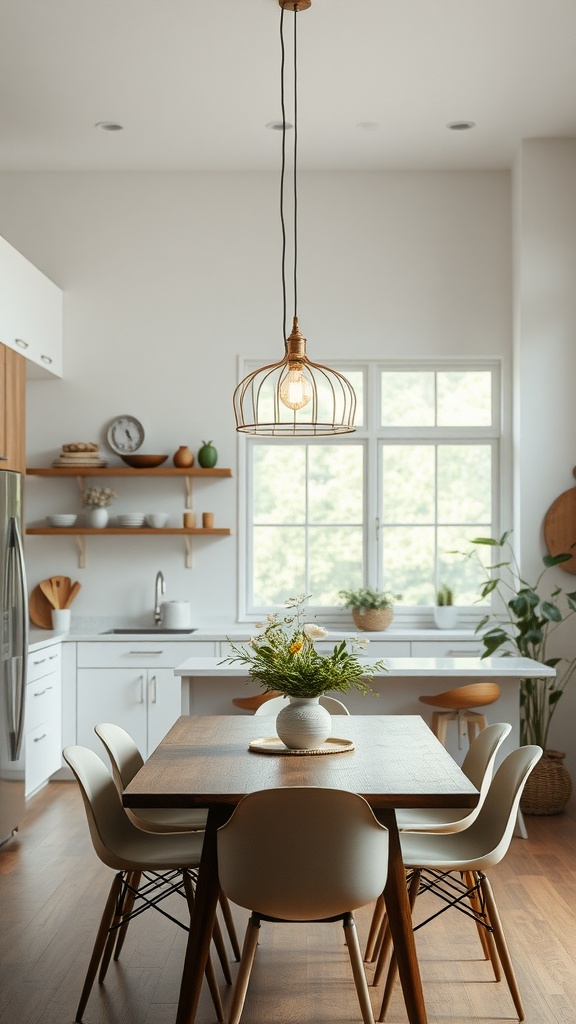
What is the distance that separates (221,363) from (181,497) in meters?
0.87

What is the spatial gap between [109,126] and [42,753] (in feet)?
11.2

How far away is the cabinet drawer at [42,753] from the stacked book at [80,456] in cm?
151

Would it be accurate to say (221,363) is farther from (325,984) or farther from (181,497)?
(325,984)

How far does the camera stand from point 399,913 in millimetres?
2711

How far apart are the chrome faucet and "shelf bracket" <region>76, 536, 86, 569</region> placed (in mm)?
463

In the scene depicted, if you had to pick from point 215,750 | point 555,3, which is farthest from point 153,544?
point 555,3

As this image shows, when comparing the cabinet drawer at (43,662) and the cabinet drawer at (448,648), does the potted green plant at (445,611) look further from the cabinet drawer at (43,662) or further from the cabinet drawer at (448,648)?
the cabinet drawer at (43,662)

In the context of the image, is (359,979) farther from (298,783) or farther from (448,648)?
(448,648)

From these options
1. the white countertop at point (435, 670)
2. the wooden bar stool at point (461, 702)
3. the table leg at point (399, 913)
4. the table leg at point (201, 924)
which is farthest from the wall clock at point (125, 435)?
the table leg at point (399, 913)

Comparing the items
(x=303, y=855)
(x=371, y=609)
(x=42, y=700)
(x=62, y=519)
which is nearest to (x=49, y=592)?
(x=62, y=519)

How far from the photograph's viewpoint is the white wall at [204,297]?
6363 mm

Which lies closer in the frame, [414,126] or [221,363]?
[414,126]

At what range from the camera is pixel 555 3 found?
4.28 meters

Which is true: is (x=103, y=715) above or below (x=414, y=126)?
below
